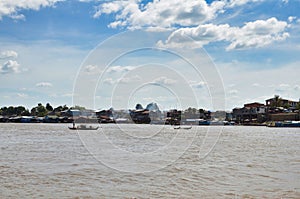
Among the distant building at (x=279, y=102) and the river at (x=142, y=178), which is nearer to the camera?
the river at (x=142, y=178)

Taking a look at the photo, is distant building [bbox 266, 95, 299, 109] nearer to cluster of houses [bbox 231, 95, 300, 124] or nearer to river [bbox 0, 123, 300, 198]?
cluster of houses [bbox 231, 95, 300, 124]

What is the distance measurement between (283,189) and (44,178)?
377 inches

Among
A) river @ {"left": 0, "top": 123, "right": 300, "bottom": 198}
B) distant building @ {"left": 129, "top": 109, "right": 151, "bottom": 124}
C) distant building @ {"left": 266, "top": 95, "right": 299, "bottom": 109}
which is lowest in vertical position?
river @ {"left": 0, "top": 123, "right": 300, "bottom": 198}

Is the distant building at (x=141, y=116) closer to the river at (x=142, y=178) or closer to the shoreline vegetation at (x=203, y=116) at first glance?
the shoreline vegetation at (x=203, y=116)

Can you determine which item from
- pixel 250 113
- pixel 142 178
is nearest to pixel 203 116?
pixel 250 113

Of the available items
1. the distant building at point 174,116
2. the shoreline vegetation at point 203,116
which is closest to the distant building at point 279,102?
the shoreline vegetation at point 203,116

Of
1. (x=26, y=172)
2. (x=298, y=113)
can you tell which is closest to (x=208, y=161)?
(x=26, y=172)

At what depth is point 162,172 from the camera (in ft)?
60.4

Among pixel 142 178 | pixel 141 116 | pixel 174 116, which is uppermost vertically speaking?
pixel 174 116

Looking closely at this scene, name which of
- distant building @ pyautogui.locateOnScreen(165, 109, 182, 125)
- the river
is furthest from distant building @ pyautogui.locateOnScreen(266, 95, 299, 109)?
the river

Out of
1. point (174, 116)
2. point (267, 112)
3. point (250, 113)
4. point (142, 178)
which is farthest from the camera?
point (250, 113)

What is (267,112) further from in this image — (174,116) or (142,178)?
(142,178)

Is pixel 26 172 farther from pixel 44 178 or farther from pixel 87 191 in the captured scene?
pixel 87 191

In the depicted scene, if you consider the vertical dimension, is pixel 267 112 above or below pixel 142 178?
above
